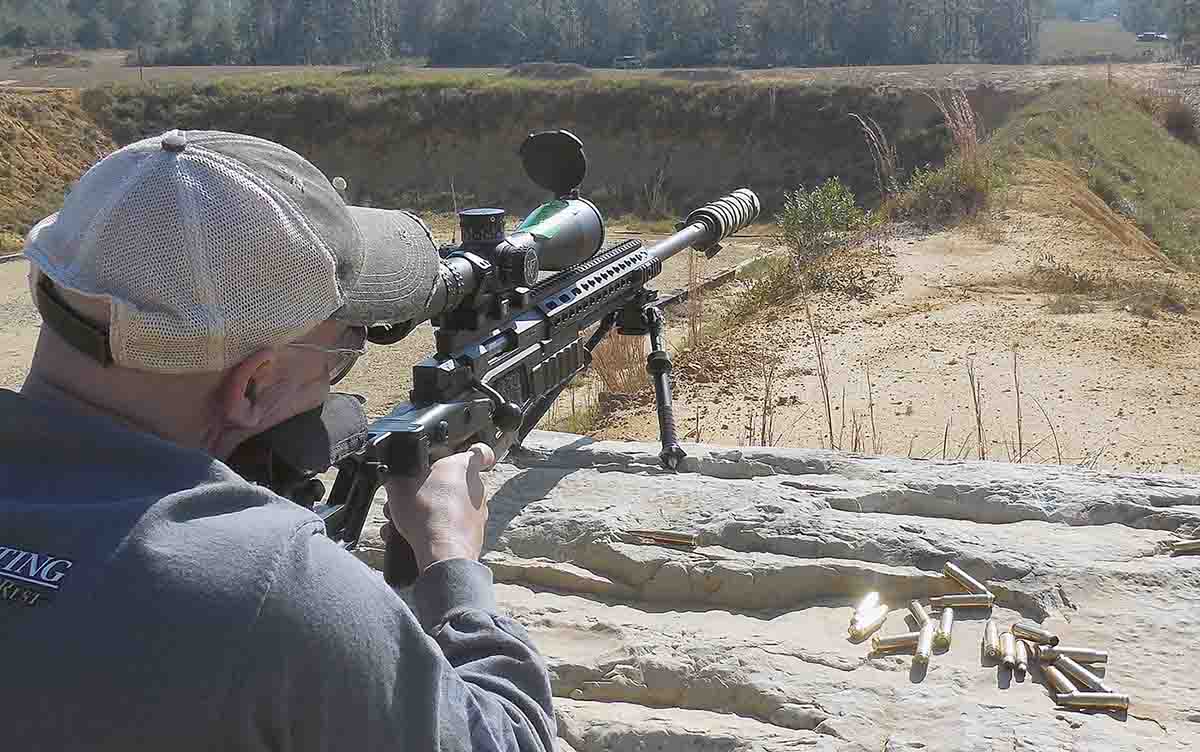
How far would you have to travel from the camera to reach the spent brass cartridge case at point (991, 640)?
3.10 m

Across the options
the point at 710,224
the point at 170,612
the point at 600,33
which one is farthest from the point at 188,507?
the point at 600,33

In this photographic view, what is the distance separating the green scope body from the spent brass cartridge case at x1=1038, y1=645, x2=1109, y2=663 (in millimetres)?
1778

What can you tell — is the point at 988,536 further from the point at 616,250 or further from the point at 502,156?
the point at 502,156

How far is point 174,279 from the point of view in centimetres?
136

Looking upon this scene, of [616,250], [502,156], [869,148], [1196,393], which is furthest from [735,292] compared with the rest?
[502,156]

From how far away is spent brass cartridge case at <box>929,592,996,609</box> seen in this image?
3.34 m

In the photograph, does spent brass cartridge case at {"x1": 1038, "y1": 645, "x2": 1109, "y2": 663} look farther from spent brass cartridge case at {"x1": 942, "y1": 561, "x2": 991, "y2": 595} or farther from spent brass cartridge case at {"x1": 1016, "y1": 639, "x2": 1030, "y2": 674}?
spent brass cartridge case at {"x1": 942, "y1": 561, "x2": 991, "y2": 595}

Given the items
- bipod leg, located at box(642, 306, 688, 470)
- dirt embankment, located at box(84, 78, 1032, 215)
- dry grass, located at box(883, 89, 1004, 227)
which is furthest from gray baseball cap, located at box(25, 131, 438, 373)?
dirt embankment, located at box(84, 78, 1032, 215)

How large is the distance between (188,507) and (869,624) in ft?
7.76

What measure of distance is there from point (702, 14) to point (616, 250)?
52.6 metres

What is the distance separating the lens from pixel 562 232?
372cm

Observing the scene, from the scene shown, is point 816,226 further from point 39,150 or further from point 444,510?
point 39,150

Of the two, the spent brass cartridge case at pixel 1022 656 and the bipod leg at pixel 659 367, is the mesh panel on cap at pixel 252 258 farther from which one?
the bipod leg at pixel 659 367

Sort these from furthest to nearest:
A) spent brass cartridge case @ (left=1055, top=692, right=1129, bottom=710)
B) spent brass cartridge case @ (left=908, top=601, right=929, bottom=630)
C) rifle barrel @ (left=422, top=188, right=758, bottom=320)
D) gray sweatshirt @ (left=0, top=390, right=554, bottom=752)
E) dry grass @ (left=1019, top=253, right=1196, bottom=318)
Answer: dry grass @ (left=1019, top=253, right=1196, bottom=318)
rifle barrel @ (left=422, top=188, right=758, bottom=320)
spent brass cartridge case @ (left=908, top=601, right=929, bottom=630)
spent brass cartridge case @ (left=1055, top=692, right=1129, bottom=710)
gray sweatshirt @ (left=0, top=390, right=554, bottom=752)
